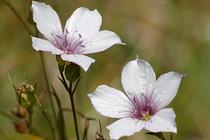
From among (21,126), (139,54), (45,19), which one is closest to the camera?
(45,19)

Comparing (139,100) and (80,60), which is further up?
(80,60)

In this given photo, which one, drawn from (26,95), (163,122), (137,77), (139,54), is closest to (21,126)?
(26,95)

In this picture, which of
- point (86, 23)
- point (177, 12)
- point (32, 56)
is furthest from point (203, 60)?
point (86, 23)

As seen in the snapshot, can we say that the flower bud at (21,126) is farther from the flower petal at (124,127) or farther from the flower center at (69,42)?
the flower petal at (124,127)

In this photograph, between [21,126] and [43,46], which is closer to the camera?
[43,46]

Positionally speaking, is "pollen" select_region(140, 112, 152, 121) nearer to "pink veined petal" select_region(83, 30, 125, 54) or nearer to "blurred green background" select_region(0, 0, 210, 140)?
"pink veined petal" select_region(83, 30, 125, 54)

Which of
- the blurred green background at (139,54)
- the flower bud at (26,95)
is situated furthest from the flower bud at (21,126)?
the blurred green background at (139,54)

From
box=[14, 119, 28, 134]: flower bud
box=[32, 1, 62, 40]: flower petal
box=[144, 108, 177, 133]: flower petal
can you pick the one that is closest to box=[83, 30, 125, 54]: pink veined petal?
box=[32, 1, 62, 40]: flower petal

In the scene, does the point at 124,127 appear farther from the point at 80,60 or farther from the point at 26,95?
the point at 26,95
